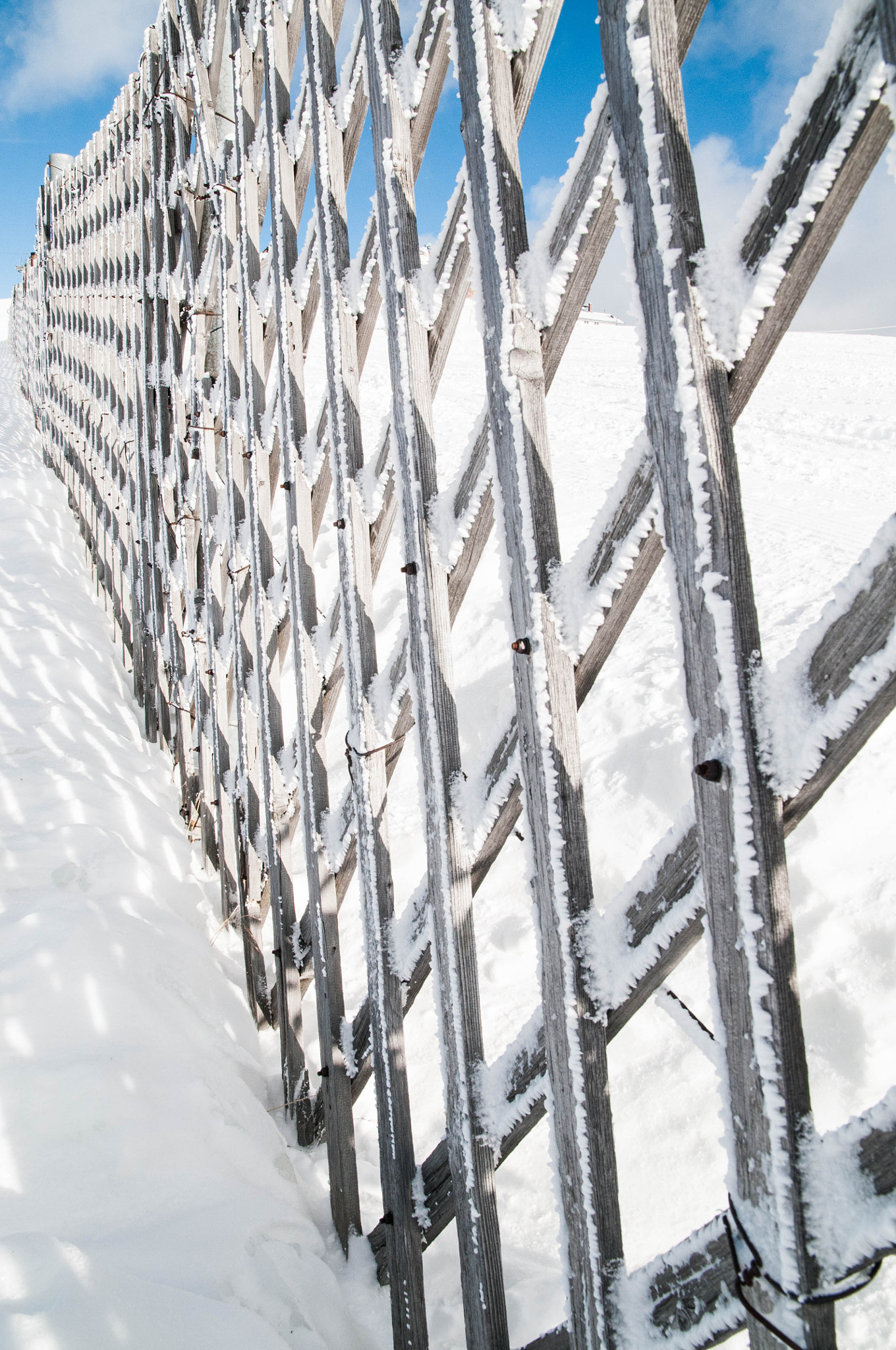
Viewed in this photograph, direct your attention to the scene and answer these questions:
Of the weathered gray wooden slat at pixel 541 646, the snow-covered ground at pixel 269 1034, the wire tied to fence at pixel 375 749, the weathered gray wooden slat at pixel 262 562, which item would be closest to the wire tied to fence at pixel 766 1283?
the weathered gray wooden slat at pixel 541 646

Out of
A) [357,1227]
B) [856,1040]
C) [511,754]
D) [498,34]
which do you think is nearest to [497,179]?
[498,34]

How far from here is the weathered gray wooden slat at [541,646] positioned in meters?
0.80

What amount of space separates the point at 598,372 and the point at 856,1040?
6.94m

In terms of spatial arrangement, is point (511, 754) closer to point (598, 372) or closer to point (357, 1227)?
point (357, 1227)

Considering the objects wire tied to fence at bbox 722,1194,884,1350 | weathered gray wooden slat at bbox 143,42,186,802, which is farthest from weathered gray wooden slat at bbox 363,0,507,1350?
weathered gray wooden slat at bbox 143,42,186,802

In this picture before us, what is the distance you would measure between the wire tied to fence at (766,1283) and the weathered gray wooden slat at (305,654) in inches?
39.9

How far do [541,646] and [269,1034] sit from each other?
1.75 meters

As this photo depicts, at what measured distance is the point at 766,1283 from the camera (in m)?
0.62

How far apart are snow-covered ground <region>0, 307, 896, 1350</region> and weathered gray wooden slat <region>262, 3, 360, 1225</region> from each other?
140mm

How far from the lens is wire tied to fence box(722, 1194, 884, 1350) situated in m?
0.57

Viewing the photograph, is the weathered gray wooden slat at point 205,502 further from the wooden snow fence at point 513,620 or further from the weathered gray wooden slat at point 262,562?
the weathered gray wooden slat at point 262,562

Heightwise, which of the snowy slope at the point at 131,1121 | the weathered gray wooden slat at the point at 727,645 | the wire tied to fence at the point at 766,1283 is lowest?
the snowy slope at the point at 131,1121

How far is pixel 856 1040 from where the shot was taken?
139cm

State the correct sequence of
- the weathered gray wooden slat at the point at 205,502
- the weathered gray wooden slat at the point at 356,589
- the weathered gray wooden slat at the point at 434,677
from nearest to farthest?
the weathered gray wooden slat at the point at 434,677 → the weathered gray wooden slat at the point at 356,589 → the weathered gray wooden slat at the point at 205,502
